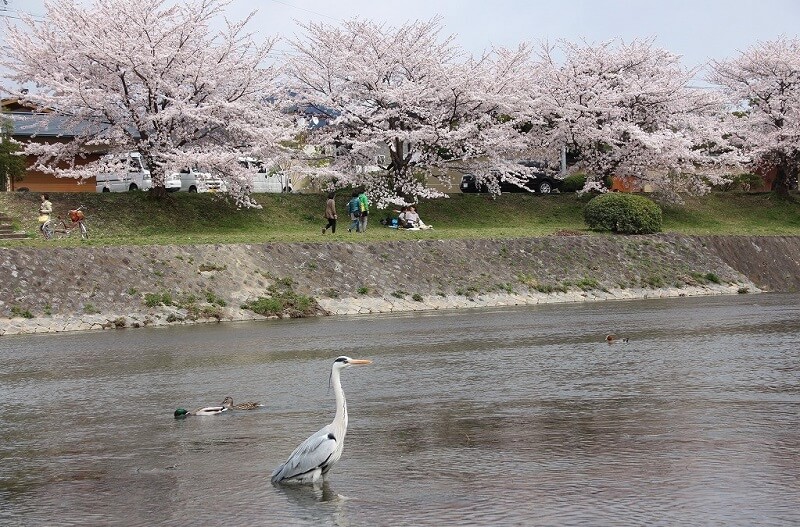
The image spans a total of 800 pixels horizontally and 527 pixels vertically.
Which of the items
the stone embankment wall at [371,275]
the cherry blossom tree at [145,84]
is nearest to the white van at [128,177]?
the cherry blossom tree at [145,84]

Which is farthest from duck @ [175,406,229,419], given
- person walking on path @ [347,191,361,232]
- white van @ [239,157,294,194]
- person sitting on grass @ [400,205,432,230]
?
white van @ [239,157,294,194]

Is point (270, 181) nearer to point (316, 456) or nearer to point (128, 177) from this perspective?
point (128, 177)

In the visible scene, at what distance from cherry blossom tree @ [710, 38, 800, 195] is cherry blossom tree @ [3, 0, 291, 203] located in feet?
93.7

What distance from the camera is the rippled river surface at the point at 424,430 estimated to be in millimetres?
10336

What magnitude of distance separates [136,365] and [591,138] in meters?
38.2

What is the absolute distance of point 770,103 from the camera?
6178 cm

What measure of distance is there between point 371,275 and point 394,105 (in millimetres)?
17991

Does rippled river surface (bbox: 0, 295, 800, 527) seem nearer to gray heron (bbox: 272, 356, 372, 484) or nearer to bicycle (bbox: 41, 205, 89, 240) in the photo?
gray heron (bbox: 272, 356, 372, 484)

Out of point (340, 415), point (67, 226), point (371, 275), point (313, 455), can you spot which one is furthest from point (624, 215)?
point (313, 455)

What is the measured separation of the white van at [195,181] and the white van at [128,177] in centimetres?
124

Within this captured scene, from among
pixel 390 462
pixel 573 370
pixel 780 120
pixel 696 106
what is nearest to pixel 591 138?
pixel 696 106

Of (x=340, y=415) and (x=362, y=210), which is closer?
(x=340, y=415)

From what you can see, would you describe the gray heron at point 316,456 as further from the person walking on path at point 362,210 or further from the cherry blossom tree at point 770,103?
the cherry blossom tree at point 770,103

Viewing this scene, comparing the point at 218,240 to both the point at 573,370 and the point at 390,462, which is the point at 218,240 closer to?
the point at 573,370
